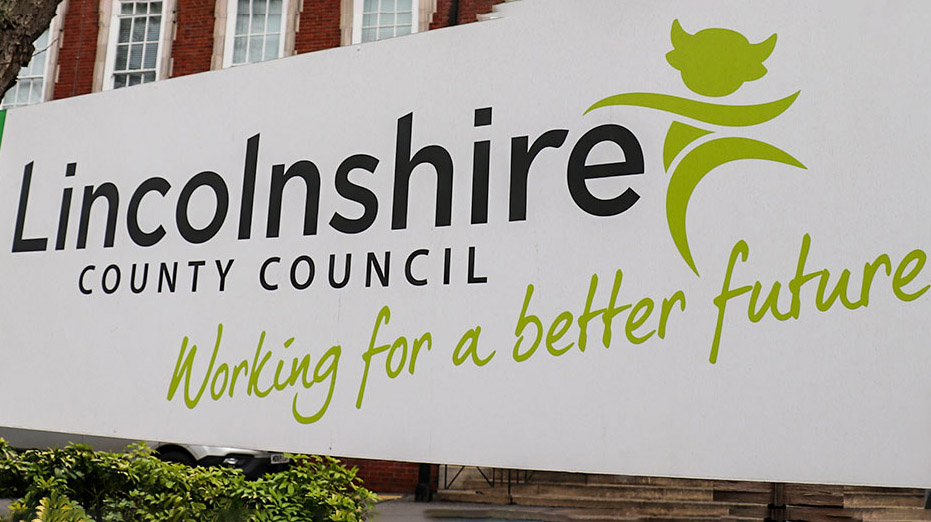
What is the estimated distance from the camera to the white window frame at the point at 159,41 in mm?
15516

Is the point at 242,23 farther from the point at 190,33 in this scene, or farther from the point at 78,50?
the point at 78,50

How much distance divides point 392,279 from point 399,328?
7.3 inches

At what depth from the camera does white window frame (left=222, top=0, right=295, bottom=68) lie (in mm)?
14844

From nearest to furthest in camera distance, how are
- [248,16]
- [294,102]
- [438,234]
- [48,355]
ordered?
[438,234] < [294,102] < [48,355] < [248,16]

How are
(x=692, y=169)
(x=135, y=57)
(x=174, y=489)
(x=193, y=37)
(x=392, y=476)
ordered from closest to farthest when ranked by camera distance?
(x=692, y=169) → (x=174, y=489) → (x=392, y=476) → (x=193, y=37) → (x=135, y=57)

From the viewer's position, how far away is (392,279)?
3266mm

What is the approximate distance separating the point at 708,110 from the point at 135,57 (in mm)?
14946

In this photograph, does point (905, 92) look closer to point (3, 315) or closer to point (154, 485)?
point (3, 315)

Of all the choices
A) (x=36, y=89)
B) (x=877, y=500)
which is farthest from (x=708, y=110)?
(x=36, y=89)

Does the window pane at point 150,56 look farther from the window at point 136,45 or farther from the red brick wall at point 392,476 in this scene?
the red brick wall at point 392,476

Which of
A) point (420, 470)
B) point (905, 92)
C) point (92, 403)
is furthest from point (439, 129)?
point (420, 470)

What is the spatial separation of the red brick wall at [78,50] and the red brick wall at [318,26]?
4.12 m

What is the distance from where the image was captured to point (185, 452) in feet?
32.1

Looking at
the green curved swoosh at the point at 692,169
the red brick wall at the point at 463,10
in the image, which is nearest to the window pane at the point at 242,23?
the red brick wall at the point at 463,10
